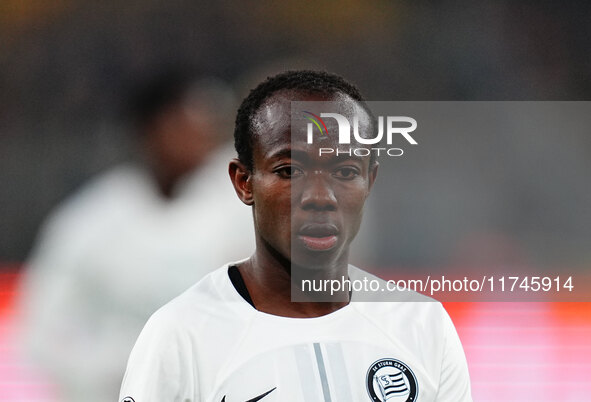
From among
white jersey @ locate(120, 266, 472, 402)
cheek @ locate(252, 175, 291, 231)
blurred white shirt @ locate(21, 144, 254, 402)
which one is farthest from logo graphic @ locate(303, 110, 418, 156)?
white jersey @ locate(120, 266, 472, 402)

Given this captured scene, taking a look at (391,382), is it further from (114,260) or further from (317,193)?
(114,260)

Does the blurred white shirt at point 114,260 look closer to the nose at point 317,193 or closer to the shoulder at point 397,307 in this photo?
the nose at point 317,193

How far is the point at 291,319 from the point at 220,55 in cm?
87

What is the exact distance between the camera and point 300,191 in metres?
1.66

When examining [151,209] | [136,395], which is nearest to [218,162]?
[151,209]

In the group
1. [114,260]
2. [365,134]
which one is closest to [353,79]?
[365,134]

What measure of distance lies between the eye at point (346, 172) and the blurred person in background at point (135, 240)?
1.05 feet

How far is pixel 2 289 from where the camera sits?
5.91ft

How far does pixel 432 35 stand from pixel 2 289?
1.61m

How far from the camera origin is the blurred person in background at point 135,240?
1772 millimetres

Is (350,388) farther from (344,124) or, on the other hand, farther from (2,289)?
(2,289)

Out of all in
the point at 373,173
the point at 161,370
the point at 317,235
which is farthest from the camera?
the point at 373,173

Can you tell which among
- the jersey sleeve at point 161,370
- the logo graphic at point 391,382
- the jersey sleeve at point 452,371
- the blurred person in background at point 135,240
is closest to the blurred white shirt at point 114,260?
the blurred person in background at point 135,240

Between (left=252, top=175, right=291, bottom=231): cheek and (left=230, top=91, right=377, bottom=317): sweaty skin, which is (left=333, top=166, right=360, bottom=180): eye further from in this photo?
(left=252, top=175, right=291, bottom=231): cheek
